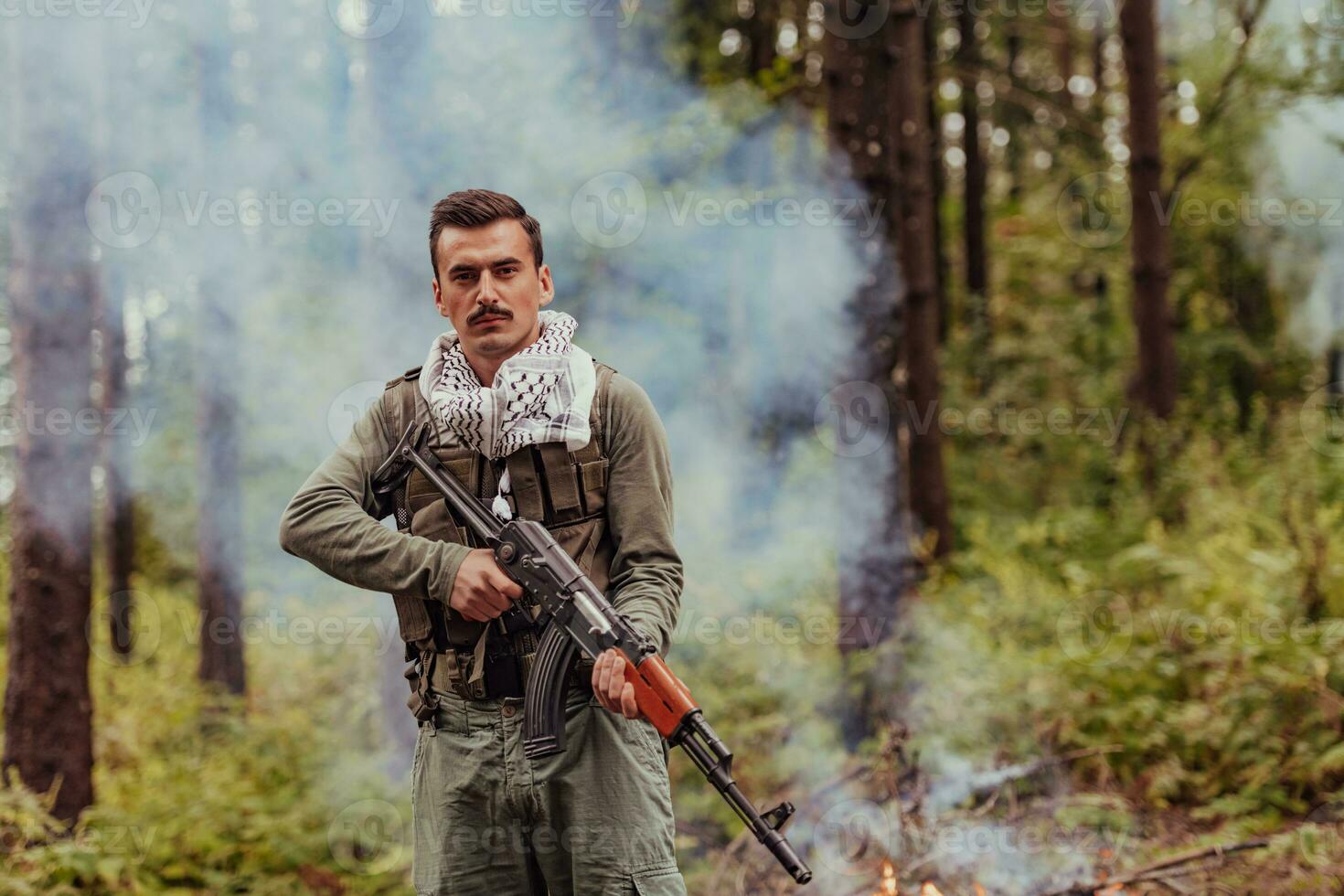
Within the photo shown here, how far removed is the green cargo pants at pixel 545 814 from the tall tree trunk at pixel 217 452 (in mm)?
7392

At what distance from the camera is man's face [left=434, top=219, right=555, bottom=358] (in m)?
2.58

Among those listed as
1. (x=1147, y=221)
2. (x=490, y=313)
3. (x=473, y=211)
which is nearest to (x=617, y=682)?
(x=490, y=313)

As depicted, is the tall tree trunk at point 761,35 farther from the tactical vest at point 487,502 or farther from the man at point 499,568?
the tactical vest at point 487,502

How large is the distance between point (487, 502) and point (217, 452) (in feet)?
25.7

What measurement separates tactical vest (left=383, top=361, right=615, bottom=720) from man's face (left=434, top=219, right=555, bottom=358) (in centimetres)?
22

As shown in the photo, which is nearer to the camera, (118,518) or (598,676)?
(598,676)

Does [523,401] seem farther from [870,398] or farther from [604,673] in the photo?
[870,398]

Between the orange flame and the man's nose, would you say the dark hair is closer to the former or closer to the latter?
the man's nose

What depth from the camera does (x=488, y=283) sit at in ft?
8.41

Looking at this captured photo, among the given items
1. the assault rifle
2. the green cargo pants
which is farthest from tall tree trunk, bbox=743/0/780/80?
the green cargo pants

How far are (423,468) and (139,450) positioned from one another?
1359 cm

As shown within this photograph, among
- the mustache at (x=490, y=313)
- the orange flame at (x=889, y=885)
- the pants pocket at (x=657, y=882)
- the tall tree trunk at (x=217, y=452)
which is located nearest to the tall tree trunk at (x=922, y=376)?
the orange flame at (x=889, y=885)

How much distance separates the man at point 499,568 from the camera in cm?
248

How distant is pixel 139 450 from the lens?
1468 centimetres
